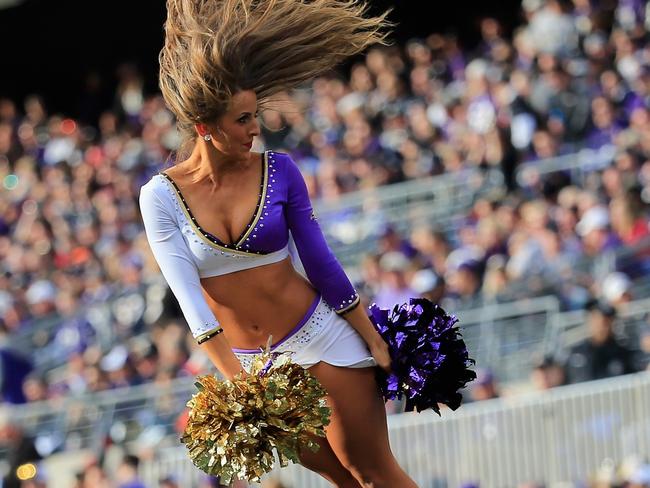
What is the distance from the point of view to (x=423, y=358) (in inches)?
187

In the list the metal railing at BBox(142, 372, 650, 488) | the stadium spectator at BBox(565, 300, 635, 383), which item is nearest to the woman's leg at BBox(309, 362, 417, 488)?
the metal railing at BBox(142, 372, 650, 488)

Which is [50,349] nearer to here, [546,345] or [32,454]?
[32,454]

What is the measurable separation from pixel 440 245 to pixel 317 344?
6299mm

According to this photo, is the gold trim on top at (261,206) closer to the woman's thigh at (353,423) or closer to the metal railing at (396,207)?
the woman's thigh at (353,423)

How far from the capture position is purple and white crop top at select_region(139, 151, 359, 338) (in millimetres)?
4480

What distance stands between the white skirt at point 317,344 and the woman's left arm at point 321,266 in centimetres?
5

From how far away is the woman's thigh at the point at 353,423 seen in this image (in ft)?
15.4

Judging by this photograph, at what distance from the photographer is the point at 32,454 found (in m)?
10.3

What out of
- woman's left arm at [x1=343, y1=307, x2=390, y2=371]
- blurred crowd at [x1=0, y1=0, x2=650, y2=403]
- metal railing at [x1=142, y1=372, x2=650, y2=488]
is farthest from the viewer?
blurred crowd at [x1=0, y1=0, x2=650, y2=403]

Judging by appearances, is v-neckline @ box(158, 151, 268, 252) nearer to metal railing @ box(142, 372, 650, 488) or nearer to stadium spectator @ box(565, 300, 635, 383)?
metal railing @ box(142, 372, 650, 488)

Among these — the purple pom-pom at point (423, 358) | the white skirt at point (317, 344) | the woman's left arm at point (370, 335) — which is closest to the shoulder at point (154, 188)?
the white skirt at point (317, 344)

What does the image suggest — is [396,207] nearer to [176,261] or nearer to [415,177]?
[415,177]

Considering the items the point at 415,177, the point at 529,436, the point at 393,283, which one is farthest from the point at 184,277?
the point at 415,177

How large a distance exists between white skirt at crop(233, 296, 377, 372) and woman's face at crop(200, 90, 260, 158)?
64 centimetres
